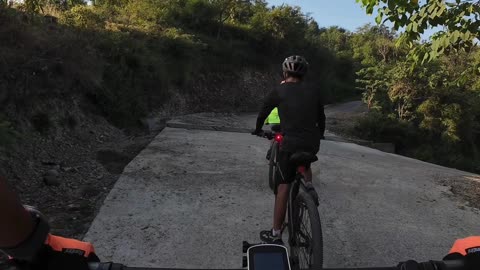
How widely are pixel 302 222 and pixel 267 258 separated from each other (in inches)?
95.6

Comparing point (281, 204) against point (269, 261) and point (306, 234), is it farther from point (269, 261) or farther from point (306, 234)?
point (269, 261)

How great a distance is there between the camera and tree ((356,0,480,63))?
198 inches

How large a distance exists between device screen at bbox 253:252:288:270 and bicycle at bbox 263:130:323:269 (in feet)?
6.89

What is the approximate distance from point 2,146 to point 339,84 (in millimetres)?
51854

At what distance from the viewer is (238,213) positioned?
17.4 feet

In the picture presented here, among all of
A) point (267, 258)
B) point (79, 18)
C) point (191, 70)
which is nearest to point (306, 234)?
point (267, 258)

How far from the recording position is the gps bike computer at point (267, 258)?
107 centimetres

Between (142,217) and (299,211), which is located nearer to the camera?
(299,211)

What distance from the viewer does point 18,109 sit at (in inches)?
253

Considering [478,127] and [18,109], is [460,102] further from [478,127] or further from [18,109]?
[18,109]

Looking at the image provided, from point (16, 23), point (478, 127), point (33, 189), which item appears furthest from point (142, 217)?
point (478, 127)

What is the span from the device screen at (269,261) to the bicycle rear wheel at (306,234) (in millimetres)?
2030

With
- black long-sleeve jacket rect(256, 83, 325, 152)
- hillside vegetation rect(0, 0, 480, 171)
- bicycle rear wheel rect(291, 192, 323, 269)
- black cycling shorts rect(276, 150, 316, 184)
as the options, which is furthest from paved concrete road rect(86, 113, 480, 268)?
hillside vegetation rect(0, 0, 480, 171)

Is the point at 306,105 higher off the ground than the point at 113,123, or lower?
higher
